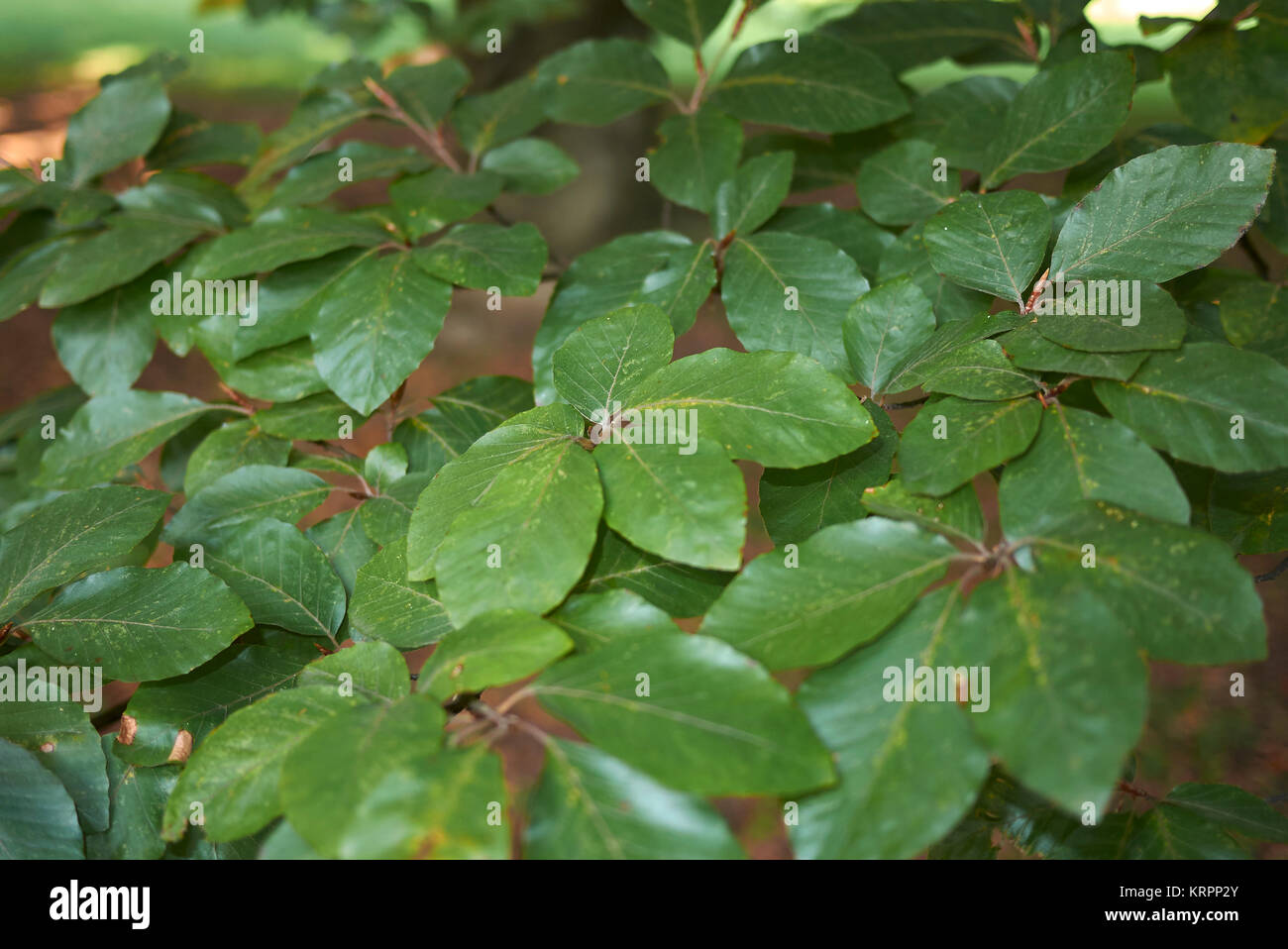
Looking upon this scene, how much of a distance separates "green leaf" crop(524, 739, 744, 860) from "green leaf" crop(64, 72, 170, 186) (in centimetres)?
135

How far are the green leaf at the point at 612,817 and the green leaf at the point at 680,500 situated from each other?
0.19m

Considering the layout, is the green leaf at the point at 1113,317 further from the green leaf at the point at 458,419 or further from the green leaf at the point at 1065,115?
the green leaf at the point at 458,419

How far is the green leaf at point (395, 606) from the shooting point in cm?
86

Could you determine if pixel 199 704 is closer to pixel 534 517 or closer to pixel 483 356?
pixel 534 517

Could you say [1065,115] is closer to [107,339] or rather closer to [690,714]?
[690,714]

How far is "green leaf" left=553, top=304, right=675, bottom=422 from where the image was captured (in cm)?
88

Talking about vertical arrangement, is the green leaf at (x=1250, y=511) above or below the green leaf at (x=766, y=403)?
below

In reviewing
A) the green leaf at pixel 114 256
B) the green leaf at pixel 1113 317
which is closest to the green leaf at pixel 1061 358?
the green leaf at pixel 1113 317

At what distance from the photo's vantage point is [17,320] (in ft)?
16.6

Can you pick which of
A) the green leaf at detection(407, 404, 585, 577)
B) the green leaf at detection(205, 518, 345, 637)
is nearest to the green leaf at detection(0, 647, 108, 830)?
the green leaf at detection(205, 518, 345, 637)

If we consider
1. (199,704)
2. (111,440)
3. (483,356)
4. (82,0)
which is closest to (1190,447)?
(199,704)

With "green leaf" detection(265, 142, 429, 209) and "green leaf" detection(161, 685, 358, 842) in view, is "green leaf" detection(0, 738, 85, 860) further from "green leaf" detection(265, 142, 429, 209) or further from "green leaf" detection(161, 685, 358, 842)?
"green leaf" detection(265, 142, 429, 209)

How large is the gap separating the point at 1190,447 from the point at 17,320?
597 centimetres

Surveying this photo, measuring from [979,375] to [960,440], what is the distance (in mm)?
77
